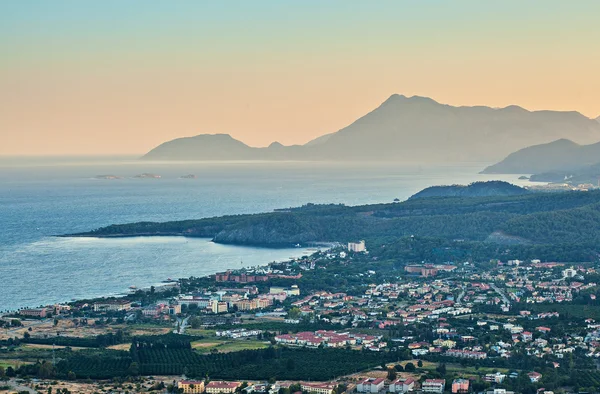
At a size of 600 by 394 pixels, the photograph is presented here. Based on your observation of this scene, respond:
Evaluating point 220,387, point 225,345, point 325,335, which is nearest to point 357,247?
point 325,335

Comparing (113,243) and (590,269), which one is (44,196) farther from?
(590,269)

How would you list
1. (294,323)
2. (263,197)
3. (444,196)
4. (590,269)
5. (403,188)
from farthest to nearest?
A: (403,188) < (263,197) < (444,196) < (590,269) < (294,323)

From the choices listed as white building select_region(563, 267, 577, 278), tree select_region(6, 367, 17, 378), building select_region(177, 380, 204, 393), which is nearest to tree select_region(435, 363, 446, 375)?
building select_region(177, 380, 204, 393)

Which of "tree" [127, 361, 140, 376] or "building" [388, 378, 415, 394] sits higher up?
"tree" [127, 361, 140, 376]

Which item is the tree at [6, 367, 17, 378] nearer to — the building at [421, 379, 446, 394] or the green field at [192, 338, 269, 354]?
the green field at [192, 338, 269, 354]

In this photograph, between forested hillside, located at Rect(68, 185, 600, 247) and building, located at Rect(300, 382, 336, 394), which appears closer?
building, located at Rect(300, 382, 336, 394)

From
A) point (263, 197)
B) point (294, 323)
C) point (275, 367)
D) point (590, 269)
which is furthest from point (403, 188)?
point (275, 367)
